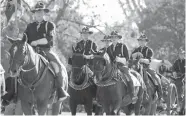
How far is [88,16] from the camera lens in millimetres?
36781

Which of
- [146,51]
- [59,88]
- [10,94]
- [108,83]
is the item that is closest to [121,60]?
[108,83]

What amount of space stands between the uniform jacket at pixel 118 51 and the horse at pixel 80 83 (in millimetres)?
1071

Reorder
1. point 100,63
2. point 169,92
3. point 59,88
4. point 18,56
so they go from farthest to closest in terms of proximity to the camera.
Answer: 1. point 169,92
2. point 100,63
3. point 59,88
4. point 18,56

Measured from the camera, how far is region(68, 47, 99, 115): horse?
17266 mm

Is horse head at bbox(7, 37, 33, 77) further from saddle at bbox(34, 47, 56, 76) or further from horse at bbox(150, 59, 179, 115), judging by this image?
horse at bbox(150, 59, 179, 115)

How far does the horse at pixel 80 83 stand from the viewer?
56.6 feet

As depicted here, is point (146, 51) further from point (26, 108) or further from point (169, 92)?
point (26, 108)

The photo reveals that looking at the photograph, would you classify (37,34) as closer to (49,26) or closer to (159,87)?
(49,26)

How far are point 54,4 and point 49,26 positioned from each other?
75.5ft

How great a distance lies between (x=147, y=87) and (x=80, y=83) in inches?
141

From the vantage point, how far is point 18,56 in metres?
11.3

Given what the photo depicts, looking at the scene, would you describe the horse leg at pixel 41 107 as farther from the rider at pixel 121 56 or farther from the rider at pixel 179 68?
the rider at pixel 179 68

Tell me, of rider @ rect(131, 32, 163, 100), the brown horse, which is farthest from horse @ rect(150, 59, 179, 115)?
rider @ rect(131, 32, 163, 100)

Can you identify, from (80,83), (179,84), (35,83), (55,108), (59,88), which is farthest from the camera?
(179,84)
